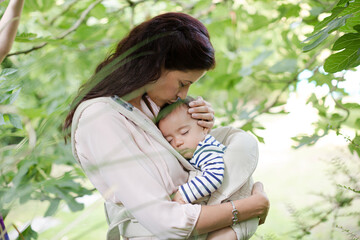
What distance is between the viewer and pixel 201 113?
4.65 ft

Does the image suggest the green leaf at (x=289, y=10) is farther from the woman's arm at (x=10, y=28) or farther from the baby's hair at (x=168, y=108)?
the woman's arm at (x=10, y=28)

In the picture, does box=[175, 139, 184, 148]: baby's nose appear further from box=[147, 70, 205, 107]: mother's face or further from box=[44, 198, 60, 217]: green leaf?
box=[44, 198, 60, 217]: green leaf

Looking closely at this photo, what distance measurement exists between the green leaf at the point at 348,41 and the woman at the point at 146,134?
1.76ft

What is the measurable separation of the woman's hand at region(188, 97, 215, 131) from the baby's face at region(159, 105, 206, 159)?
0.06ft

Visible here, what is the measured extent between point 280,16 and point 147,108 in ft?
3.82

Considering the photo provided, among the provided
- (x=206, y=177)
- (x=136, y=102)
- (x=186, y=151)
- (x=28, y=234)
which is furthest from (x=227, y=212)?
(x=28, y=234)

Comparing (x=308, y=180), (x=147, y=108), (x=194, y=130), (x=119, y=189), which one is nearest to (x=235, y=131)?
(x=194, y=130)

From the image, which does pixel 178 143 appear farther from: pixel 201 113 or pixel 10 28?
pixel 10 28

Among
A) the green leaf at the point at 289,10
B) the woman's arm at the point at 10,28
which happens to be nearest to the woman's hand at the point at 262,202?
the woman's arm at the point at 10,28

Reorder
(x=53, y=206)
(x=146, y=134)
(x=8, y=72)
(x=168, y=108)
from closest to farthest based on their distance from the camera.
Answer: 1. (x=8, y=72)
2. (x=146, y=134)
3. (x=168, y=108)
4. (x=53, y=206)

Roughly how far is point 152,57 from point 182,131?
0.88ft

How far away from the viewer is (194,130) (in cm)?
138

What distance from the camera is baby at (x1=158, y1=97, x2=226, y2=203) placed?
1183 mm

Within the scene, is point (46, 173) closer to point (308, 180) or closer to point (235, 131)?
point (235, 131)
